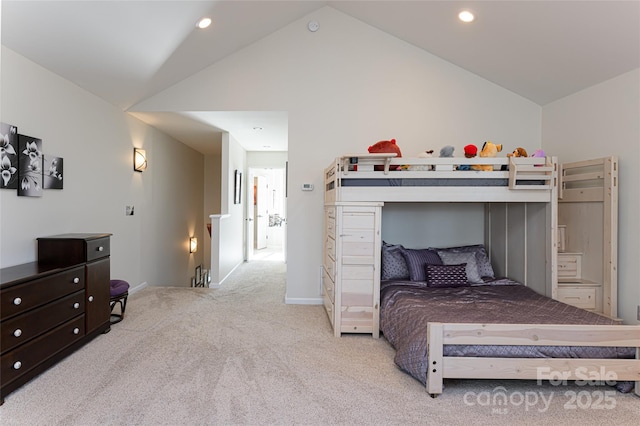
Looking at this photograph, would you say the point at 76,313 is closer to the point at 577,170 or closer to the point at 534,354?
the point at 534,354

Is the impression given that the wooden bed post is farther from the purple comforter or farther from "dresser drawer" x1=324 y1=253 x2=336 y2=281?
"dresser drawer" x1=324 y1=253 x2=336 y2=281

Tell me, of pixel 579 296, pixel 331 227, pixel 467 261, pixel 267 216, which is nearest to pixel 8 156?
pixel 331 227

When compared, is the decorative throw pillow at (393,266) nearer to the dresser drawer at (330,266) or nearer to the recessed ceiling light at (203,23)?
the dresser drawer at (330,266)

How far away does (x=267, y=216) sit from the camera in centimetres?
923

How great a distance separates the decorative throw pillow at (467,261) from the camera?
11.8ft

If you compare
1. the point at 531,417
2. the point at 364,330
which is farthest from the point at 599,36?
the point at 364,330

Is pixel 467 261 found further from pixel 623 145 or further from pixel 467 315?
pixel 623 145

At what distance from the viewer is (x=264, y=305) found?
13.2 ft

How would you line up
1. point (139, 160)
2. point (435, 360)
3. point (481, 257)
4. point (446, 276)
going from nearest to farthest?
point (435, 360), point (446, 276), point (481, 257), point (139, 160)

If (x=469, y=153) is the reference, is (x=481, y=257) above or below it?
below

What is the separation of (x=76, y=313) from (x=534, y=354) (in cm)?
327

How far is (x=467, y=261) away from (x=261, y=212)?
5935mm

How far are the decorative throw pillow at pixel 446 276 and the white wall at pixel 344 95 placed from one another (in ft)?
4.65

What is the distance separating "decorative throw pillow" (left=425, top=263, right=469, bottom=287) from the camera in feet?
11.2
